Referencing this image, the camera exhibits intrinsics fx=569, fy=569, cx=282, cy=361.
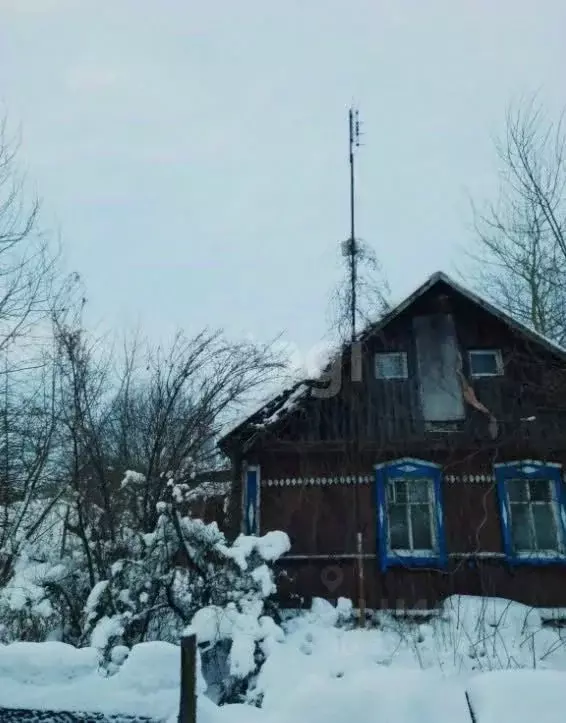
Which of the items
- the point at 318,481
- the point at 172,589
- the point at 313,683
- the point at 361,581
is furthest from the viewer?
the point at 318,481

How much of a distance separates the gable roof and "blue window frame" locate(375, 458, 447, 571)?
6.38 feet

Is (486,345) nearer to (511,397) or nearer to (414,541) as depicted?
(511,397)

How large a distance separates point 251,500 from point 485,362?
16.6ft

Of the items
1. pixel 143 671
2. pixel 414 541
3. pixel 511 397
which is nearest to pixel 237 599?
pixel 143 671

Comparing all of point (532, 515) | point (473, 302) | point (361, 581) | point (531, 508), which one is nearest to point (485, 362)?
point (473, 302)

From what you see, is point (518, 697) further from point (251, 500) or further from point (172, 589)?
point (251, 500)

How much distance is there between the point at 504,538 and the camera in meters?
9.64

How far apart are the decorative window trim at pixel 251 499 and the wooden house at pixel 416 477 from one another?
18mm

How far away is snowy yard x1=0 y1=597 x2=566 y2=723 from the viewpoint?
3.81 metres

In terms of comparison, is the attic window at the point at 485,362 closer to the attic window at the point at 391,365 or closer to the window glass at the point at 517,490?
the attic window at the point at 391,365

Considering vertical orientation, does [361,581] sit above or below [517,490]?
below


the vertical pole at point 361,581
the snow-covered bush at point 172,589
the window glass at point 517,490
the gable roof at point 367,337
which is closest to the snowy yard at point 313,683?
the snow-covered bush at point 172,589

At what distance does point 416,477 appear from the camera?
1011 centimetres

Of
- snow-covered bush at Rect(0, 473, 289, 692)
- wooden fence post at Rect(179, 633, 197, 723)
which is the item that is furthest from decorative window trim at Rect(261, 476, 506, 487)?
wooden fence post at Rect(179, 633, 197, 723)
